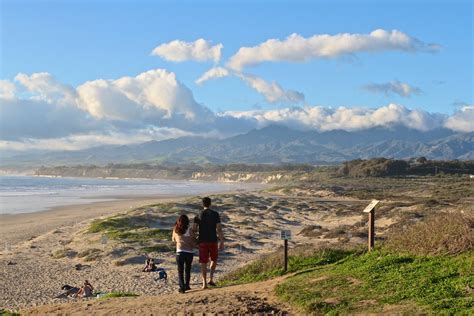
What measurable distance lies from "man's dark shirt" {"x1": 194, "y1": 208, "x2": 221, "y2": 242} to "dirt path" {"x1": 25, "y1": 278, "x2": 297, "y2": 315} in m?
1.27

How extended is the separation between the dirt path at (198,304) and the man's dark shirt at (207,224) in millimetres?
1266

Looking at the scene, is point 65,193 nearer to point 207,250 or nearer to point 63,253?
point 63,253

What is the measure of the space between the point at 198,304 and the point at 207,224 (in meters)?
2.26

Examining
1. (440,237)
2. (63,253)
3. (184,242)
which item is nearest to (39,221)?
(63,253)

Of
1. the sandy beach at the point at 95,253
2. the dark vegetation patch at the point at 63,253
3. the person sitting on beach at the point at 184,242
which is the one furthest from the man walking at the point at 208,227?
the dark vegetation patch at the point at 63,253

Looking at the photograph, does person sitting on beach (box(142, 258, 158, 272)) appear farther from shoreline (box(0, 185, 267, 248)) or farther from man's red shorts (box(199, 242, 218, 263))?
shoreline (box(0, 185, 267, 248))

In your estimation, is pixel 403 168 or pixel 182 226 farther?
pixel 403 168

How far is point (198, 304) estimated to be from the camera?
39.1ft

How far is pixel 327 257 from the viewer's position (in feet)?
54.5

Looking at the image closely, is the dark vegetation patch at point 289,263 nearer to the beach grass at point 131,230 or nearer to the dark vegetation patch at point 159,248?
the dark vegetation patch at point 159,248

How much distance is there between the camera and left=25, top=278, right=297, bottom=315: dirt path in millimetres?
11398

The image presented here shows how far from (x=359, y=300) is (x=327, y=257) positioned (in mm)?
5602

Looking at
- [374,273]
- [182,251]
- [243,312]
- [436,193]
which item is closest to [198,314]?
[243,312]

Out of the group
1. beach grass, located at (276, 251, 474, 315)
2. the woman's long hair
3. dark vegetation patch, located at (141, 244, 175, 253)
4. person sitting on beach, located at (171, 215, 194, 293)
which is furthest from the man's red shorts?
dark vegetation patch, located at (141, 244, 175, 253)
